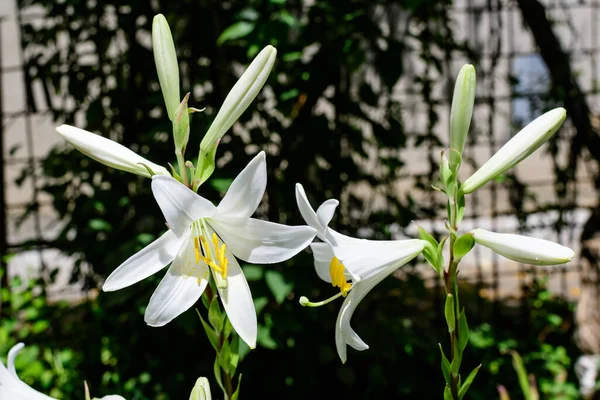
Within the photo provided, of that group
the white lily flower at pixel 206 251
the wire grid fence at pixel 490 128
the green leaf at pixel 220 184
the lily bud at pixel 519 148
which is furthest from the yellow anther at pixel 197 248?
the wire grid fence at pixel 490 128

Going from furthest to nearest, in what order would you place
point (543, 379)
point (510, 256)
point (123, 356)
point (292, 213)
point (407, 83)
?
point (407, 83), point (543, 379), point (123, 356), point (292, 213), point (510, 256)

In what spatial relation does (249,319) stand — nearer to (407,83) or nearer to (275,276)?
(275,276)

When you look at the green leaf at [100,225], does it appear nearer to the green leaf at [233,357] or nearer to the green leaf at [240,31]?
the green leaf at [240,31]

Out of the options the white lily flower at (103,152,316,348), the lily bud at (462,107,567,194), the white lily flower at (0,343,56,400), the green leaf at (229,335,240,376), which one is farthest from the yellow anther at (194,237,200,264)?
the lily bud at (462,107,567,194)

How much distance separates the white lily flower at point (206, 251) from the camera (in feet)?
2.45

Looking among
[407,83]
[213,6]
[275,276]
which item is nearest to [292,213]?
[275,276]

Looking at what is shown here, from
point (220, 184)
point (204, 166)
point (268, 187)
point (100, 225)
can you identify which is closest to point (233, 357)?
point (204, 166)

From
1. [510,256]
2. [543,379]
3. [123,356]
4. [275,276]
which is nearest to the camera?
[510,256]

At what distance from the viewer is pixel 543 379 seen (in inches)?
109

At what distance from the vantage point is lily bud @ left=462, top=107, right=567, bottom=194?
74 centimetres

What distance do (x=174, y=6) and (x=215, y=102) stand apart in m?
0.34

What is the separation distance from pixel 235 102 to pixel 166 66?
0.30 feet

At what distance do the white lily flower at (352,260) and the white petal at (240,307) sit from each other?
6 cm

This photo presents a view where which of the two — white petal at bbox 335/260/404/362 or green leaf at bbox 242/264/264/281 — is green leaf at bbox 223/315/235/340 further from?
green leaf at bbox 242/264/264/281
